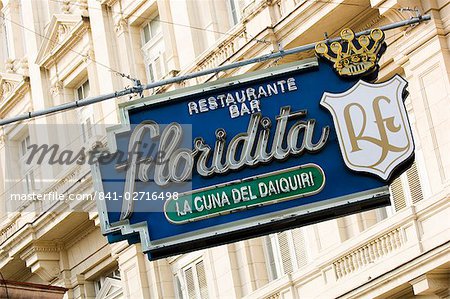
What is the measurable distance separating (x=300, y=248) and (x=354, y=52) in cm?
1168

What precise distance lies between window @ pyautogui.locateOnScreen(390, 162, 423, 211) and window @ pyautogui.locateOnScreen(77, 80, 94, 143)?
12287mm

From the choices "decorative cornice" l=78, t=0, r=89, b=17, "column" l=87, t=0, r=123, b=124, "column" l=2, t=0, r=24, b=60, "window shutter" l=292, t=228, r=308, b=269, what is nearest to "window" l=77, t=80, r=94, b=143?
"column" l=87, t=0, r=123, b=124

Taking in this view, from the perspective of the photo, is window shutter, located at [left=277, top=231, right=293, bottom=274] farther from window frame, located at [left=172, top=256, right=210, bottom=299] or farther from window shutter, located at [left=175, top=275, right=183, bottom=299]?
window shutter, located at [left=175, top=275, right=183, bottom=299]

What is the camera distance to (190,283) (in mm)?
30109

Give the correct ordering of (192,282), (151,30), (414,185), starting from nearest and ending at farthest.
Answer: (414,185)
(192,282)
(151,30)

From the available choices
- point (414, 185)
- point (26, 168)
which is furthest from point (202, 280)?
point (26, 168)

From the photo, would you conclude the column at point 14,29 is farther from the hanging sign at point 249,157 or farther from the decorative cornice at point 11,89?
the hanging sign at point 249,157

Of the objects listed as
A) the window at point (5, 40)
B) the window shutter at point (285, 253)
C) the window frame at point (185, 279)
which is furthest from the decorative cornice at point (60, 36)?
the window shutter at point (285, 253)

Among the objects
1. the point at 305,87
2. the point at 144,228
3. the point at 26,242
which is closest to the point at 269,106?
the point at 305,87

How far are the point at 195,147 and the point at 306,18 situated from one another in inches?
427

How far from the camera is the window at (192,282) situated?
2956 centimetres

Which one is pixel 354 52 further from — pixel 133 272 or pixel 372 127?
pixel 133 272

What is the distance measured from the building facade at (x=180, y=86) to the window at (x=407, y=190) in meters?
0.02

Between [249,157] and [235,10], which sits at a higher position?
[235,10]
